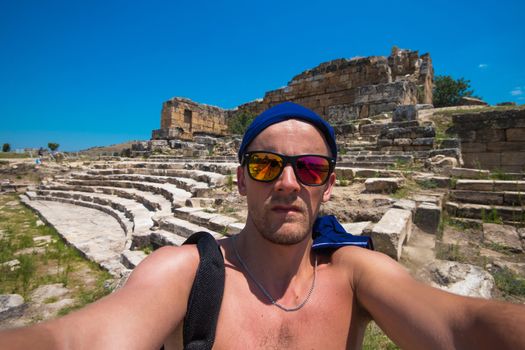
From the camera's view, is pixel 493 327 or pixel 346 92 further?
pixel 346 92

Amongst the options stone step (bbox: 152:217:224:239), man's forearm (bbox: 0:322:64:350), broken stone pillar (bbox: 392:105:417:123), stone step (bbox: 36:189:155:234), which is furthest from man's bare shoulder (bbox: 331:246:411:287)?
broken stone pillar (bbox: 392:105:417:123)

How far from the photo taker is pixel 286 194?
1.40m

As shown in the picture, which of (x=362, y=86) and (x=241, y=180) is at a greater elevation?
(x=362, y=86)

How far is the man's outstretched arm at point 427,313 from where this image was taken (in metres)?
0.81

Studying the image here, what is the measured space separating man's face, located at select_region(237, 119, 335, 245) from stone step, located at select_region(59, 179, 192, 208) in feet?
15.1

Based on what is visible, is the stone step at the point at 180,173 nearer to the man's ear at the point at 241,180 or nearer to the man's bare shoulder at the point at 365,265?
the man's ear at the point at 241,180

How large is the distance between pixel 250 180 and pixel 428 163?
688 cm

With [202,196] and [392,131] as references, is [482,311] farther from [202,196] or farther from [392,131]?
[392,131]

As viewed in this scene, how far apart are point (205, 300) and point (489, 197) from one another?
537 centimetres

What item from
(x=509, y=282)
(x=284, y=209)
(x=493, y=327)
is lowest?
(x=509, y=282)

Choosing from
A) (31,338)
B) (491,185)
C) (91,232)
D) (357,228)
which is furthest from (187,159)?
(31,338)

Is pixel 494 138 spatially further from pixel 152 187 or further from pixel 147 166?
pixel 147 166

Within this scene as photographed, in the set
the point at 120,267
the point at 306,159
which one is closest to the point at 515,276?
the point at 306,159

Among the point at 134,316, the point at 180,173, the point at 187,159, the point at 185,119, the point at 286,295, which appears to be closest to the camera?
the point at 134,316
